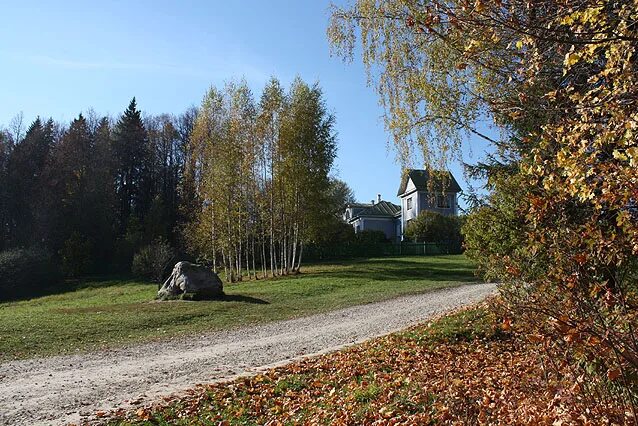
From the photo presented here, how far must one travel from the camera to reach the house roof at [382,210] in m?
60.7

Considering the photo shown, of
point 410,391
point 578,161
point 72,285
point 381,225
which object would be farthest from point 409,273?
point 381,225

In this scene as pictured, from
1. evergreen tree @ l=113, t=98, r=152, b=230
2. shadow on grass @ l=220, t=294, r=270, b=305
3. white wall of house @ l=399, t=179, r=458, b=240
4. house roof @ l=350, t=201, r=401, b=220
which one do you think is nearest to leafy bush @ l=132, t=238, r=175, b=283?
shadow on grass @ l=220, t=294, r=270, b=305

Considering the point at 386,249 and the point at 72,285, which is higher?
the point at 386,249

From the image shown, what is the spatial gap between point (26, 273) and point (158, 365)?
2648 cm

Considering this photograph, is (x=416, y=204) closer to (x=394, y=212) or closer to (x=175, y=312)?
(x=394, y=212)

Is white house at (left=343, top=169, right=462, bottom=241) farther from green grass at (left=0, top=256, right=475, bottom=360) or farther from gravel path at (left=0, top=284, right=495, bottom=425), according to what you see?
gravel path at (left=0, top=284, right=495, bottom=425)

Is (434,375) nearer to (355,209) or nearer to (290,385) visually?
(290,385)

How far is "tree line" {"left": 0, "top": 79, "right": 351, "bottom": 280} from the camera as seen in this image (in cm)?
2894

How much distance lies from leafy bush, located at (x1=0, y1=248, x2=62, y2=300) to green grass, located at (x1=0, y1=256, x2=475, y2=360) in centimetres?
423

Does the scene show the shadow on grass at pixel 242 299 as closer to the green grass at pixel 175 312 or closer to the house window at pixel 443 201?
the green grass at pixel 175 312

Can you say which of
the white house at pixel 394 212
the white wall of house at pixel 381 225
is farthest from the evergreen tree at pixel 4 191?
the white wall of house at pixel 381 225

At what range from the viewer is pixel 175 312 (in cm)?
1588

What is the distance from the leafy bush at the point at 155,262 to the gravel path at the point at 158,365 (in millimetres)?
15220

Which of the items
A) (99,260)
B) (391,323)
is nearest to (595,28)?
(391,323)
